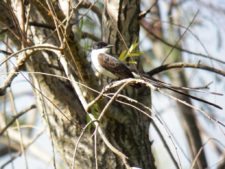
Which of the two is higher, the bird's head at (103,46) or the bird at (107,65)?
the bird's head at (103,46)

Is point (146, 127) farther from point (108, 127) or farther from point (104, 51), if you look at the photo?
point (104, 51)

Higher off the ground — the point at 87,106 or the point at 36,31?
the point at 36,31

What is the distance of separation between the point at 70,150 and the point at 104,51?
0.73 metres

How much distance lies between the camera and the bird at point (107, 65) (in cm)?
414

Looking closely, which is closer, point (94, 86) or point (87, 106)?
point (87, 106)

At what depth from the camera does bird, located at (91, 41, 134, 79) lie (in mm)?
4145

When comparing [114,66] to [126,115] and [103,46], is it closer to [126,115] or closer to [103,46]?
[103,46]

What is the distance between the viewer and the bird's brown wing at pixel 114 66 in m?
4.13

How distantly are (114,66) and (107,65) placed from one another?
0.11 m

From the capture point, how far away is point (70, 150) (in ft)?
13.7

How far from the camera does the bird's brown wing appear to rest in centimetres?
413

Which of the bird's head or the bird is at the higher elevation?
the bird's head

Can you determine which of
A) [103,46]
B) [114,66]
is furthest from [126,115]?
[103,46]

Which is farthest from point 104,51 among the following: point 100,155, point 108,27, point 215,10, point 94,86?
point 215,10
